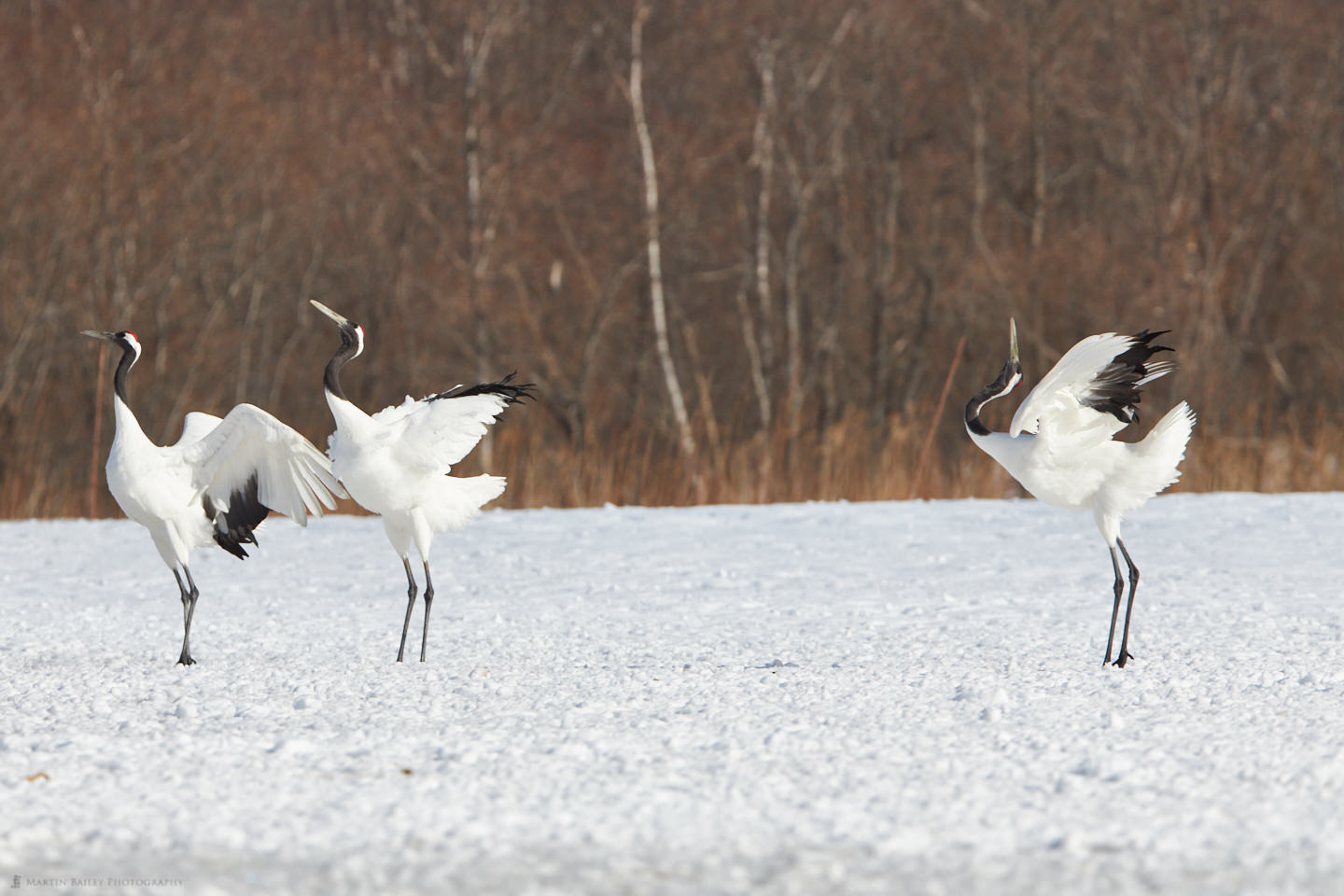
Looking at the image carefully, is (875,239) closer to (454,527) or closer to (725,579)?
(725,579)

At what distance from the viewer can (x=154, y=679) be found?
17.9 ft

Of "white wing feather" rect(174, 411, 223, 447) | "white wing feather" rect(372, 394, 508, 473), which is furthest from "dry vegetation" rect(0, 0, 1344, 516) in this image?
"white wing feather" rect(372, 394, 508, 473)

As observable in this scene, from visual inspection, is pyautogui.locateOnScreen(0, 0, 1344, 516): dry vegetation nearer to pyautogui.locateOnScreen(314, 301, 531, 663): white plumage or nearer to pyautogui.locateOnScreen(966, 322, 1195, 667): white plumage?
pyautogui.locateOnScreen(314, 301, 531, 663): white plumage

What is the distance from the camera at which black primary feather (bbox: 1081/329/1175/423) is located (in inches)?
211

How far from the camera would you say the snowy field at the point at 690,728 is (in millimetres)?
3131

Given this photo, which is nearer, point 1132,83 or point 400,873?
point 400,873

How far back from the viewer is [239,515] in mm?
6195

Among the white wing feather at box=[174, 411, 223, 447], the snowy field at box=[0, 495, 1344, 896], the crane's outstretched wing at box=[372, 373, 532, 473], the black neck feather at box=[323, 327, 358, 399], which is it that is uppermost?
the black neck feather at box=[323, 327, 358, 399]

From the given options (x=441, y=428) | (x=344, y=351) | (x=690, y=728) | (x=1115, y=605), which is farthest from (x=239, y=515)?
(x=1115, y=605)

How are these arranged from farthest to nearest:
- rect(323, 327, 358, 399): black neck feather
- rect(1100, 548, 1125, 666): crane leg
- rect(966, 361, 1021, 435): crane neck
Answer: rect(323, 327, 358, 399): black neck feather, rect(966, 361, 1021, 435): crane neck, rect(1100, 548, 1125, 666): crane leg

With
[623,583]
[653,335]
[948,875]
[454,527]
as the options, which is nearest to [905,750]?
[948,875]

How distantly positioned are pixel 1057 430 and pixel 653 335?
502 inches

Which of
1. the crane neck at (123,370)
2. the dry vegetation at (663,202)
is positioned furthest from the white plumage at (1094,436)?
the dry vegetation at (663,202)

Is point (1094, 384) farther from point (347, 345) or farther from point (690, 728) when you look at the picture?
point (347, 345)
